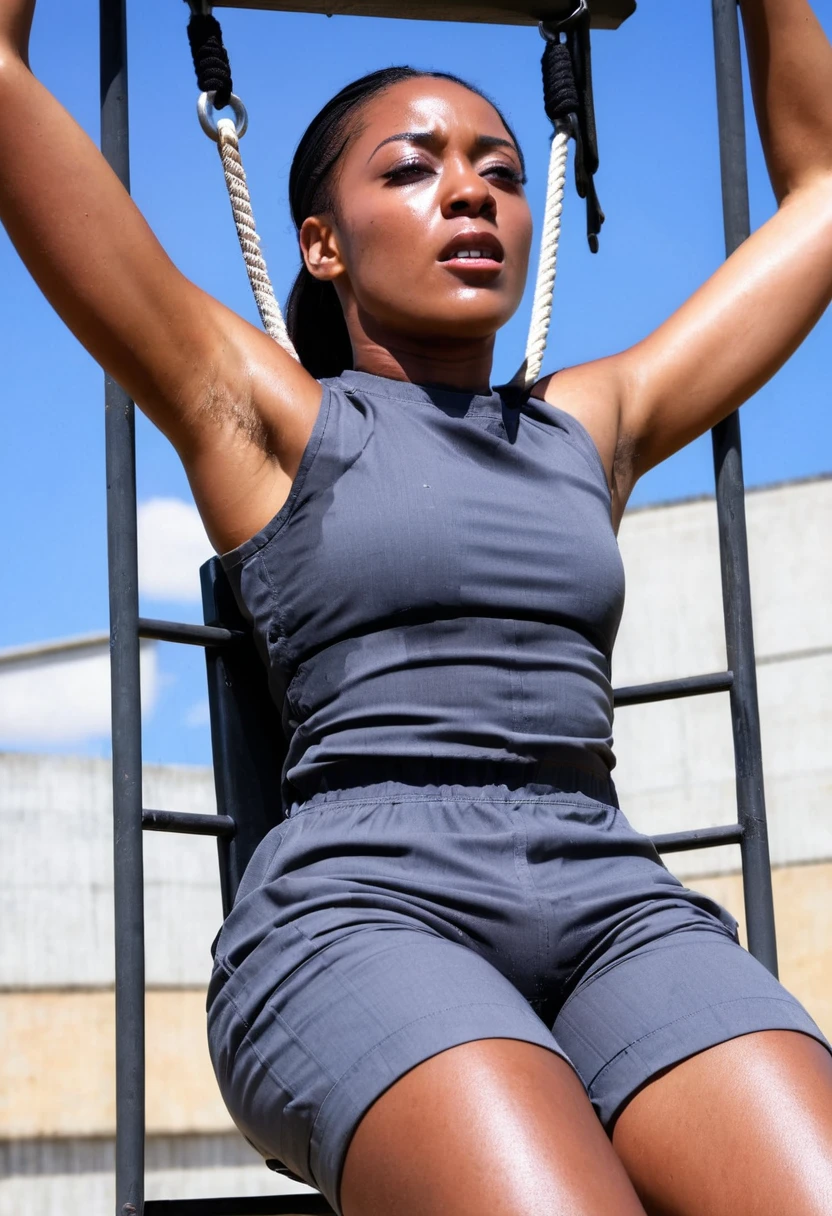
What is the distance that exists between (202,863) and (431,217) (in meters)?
12.5

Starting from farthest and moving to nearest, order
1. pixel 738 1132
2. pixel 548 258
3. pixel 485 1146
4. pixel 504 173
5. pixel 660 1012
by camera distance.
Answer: pixel 548 258 → pixel 504 173 → pixel 660 1012 → pixel 738 1132 → pixel 485 1146

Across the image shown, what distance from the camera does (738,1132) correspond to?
1.30 metres

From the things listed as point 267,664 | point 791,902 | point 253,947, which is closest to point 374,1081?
point 253,947

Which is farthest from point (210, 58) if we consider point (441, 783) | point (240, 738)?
point (441, 783)

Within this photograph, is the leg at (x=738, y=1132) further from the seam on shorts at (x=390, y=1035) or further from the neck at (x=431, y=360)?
the neck at (x=431, y=360)

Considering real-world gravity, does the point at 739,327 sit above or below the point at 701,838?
above

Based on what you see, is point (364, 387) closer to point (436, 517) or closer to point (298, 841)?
point (436, 517)

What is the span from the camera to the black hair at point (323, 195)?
194 cm

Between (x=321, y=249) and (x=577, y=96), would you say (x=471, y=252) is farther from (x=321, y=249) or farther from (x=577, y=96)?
(x=577, y=96)

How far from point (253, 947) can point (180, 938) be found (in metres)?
12.6

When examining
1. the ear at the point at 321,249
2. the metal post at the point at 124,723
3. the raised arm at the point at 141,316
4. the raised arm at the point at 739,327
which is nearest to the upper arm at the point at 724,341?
the raised arm at the point at 739,327

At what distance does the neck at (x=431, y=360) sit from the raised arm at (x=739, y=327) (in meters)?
0.10

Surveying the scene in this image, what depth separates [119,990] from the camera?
1752 millimetres

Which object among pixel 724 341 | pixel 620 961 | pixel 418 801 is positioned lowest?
pixel 620 961
